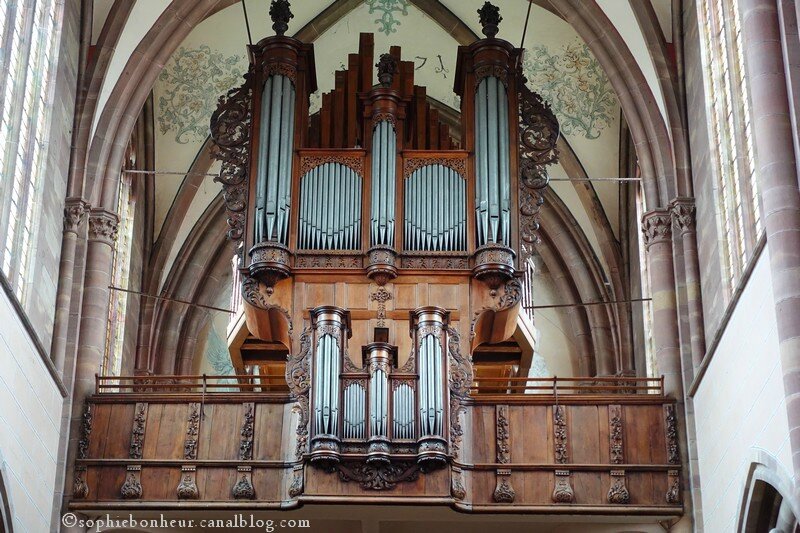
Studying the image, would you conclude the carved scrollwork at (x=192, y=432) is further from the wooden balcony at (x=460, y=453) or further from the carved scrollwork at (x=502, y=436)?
the carved scrollwork at (x=502, y=436)

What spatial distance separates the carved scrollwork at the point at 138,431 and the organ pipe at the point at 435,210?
14.6ft

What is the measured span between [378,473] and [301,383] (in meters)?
1.66

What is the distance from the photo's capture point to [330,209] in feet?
73.4

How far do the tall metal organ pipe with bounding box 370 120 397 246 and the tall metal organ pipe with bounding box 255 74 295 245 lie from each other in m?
1.27

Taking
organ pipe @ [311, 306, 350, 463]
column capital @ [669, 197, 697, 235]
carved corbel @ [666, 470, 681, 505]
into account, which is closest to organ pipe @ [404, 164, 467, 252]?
organ pipe @ [311, 306, 350, 463]

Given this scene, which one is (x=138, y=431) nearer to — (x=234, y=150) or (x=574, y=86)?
(x=234, y=150)

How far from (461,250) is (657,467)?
4.21 metres

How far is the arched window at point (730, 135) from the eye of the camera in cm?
1886

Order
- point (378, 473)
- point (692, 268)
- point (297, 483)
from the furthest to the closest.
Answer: point (692, 268)
point (297, 483)
point (378, 473)

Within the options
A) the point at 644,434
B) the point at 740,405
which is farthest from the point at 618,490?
the point at 740,405

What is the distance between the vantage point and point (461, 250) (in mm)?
22094

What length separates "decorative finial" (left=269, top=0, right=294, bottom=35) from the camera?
23844mm

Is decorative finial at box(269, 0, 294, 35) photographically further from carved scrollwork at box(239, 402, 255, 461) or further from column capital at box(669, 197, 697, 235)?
column capital at box(669, 197, 697, 235)

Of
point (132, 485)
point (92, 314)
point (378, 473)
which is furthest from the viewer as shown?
point (92, 314)
